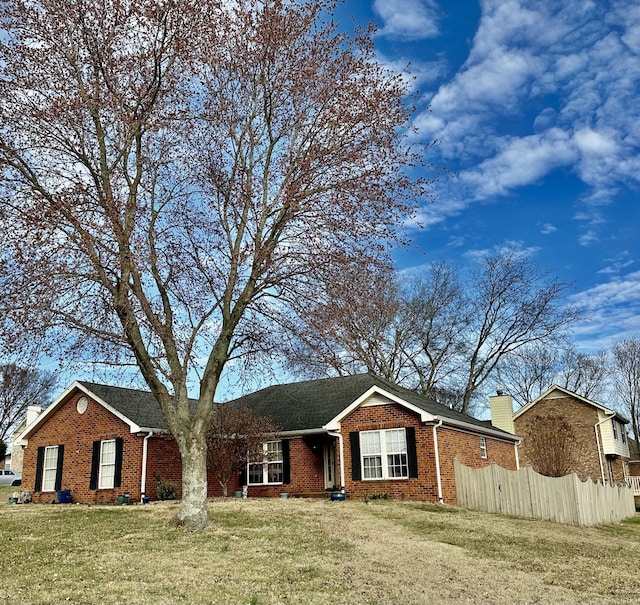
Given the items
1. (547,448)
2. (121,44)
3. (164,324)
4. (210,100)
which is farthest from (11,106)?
(547,448)

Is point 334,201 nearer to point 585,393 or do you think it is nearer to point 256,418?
point 256,418

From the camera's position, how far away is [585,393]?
47.5 m

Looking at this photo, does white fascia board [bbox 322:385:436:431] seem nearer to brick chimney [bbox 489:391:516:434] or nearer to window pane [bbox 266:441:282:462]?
window pane [bbox 266:441:282:462]

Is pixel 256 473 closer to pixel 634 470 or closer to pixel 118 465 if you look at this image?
pixel 118 465

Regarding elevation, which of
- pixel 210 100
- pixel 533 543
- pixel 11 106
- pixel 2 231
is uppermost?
pixel 210 100

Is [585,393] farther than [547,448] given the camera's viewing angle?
Yes

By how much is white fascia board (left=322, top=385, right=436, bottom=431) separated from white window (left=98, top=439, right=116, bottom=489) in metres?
7.37

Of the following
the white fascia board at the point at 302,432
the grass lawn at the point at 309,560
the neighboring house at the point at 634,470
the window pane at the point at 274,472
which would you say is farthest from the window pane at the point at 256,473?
the neighboring house at the point at 634,470

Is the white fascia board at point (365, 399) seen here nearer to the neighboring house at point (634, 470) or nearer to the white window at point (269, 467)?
the white window at point (269, 467)

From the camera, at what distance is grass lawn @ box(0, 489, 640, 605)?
26.6 ft

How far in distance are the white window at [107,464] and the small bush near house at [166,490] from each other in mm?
1699

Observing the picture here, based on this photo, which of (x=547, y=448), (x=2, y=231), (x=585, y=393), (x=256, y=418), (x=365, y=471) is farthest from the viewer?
(x=585, y=393)

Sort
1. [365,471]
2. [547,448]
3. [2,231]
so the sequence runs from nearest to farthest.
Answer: [2,231], [365,471], [547,448]

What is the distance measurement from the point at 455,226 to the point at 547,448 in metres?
10.4
